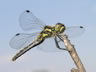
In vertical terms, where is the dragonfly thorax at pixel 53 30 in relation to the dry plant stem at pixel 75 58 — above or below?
above

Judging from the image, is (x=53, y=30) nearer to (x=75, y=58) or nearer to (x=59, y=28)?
(x=59, y=28)

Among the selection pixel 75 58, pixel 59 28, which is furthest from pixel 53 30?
pixel 75 58

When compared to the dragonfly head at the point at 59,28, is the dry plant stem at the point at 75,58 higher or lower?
lower

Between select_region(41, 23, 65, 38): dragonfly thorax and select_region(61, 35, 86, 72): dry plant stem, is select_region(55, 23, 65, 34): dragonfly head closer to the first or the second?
select_region(41, 23, 65, 38): dragonfly thorax

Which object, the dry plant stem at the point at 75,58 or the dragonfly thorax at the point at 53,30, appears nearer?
the dry plant stem at the point at 75,58

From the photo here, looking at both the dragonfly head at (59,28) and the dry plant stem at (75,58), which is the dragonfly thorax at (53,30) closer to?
the dragonfly head at (59,28)

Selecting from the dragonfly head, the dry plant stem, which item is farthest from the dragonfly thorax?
the dry plant stem

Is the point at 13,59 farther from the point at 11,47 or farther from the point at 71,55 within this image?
the point at 71,55

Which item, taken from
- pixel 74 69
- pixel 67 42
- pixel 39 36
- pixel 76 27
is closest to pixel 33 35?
pixel 39 36

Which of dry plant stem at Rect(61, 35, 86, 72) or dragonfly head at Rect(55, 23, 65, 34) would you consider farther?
dragonfly head at Rect(55, 23, 65, 34)

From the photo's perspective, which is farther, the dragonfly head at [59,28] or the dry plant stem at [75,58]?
the dragonfly head at [59,28]

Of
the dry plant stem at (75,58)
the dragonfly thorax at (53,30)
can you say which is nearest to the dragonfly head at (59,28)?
the dragonfly thorax at (53,30)
